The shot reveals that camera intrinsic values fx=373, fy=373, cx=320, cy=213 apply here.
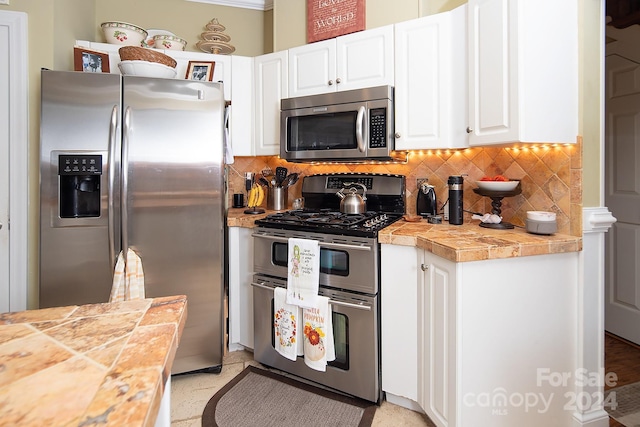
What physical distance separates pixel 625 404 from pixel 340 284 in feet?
5.36

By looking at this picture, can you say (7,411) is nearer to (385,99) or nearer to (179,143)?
(179,143)

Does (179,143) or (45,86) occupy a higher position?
(45,86)

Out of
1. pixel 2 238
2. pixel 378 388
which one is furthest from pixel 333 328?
pixel 2 238

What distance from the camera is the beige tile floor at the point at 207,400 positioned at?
1.87 m

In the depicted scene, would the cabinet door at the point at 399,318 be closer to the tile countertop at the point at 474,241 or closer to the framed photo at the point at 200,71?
the tile countertop at the point at 474,241

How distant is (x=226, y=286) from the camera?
2.50m

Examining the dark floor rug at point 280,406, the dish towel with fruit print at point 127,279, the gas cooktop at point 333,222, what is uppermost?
the gas cooktop at point 333,222

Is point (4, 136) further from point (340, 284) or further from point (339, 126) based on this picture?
point (340, 284)

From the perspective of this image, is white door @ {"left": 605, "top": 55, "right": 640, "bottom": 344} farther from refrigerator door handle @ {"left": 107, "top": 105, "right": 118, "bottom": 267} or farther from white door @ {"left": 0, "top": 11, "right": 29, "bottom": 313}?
white door @ {"left": 0, "top": 11, "right": 29, "bottom": 313}

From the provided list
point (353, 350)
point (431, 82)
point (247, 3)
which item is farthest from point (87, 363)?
point (247, 3)

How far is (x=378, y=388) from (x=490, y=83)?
5.43 feet

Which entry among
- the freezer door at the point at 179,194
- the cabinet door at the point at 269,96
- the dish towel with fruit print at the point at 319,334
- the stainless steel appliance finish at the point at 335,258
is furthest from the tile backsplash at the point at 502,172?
the dish towel with fruit print at the point at 319,334

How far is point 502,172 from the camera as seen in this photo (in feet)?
7.22

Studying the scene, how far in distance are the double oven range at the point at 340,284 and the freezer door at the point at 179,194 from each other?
28 cm
